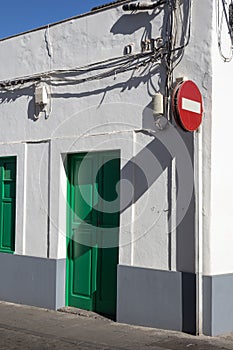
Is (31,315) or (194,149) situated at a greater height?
(194,149)

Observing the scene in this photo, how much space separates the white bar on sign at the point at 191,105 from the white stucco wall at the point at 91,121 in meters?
0.19

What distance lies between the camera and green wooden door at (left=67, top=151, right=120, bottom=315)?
324 inches

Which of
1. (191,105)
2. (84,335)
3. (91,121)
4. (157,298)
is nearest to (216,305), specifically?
(157,298)

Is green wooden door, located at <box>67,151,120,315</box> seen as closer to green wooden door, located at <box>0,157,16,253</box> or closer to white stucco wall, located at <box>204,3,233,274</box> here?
green wooden door, located at <box>0,157,16,253</box>

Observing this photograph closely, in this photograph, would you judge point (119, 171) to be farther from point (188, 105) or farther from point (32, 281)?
point (32, 281)

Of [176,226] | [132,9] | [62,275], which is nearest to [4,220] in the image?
[62,275]

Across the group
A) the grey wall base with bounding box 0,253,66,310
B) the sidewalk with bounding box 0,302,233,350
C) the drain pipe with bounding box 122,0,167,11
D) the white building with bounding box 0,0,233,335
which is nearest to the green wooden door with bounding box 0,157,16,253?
the white building with bounding box 0,0,233,335

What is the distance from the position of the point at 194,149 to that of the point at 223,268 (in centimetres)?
158

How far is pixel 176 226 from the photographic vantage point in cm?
732

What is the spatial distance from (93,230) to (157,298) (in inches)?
63.9

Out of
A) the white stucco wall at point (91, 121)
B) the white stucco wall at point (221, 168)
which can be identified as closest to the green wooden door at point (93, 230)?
the white stucco wall at point (91, 121)

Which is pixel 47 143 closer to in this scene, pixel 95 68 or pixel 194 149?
pixel 95 68

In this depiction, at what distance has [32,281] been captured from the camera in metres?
8.98

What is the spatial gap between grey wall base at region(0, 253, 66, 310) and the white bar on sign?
3.32 meters
